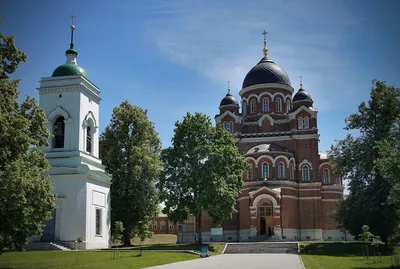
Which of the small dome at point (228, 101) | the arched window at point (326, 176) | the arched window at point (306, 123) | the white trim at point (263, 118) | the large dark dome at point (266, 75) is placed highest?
the large dark dome at point (266, 75)

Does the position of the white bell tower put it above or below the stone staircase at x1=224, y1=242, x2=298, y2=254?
above

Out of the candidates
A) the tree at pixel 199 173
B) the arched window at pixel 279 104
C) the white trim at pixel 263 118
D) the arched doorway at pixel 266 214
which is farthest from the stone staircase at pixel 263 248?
the arched window at pixel 279 104

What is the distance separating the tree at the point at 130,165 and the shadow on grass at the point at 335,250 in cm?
1405

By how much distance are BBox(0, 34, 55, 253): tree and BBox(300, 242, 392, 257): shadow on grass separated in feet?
66.9

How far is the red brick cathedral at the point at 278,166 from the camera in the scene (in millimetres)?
46781

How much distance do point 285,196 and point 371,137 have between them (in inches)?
576

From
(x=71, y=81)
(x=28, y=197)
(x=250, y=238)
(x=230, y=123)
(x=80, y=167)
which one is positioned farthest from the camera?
(x=230, y=123)

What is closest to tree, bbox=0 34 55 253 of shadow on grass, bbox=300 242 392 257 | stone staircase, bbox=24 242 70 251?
stone staircase, bbox=24 242 70 251

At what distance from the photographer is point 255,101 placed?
2130 inches

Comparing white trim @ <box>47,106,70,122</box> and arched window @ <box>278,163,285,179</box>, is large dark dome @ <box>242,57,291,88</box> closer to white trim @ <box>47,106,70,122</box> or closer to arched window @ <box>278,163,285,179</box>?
arched window @ <box>278,163,285,179</box>

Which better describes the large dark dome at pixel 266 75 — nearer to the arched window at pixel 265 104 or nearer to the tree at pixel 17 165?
the arched window at pixel 265 104

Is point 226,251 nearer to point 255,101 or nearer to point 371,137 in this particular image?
point 371,137

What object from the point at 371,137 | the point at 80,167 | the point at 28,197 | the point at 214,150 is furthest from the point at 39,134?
the point at 371,137

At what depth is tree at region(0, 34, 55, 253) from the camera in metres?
17.5
